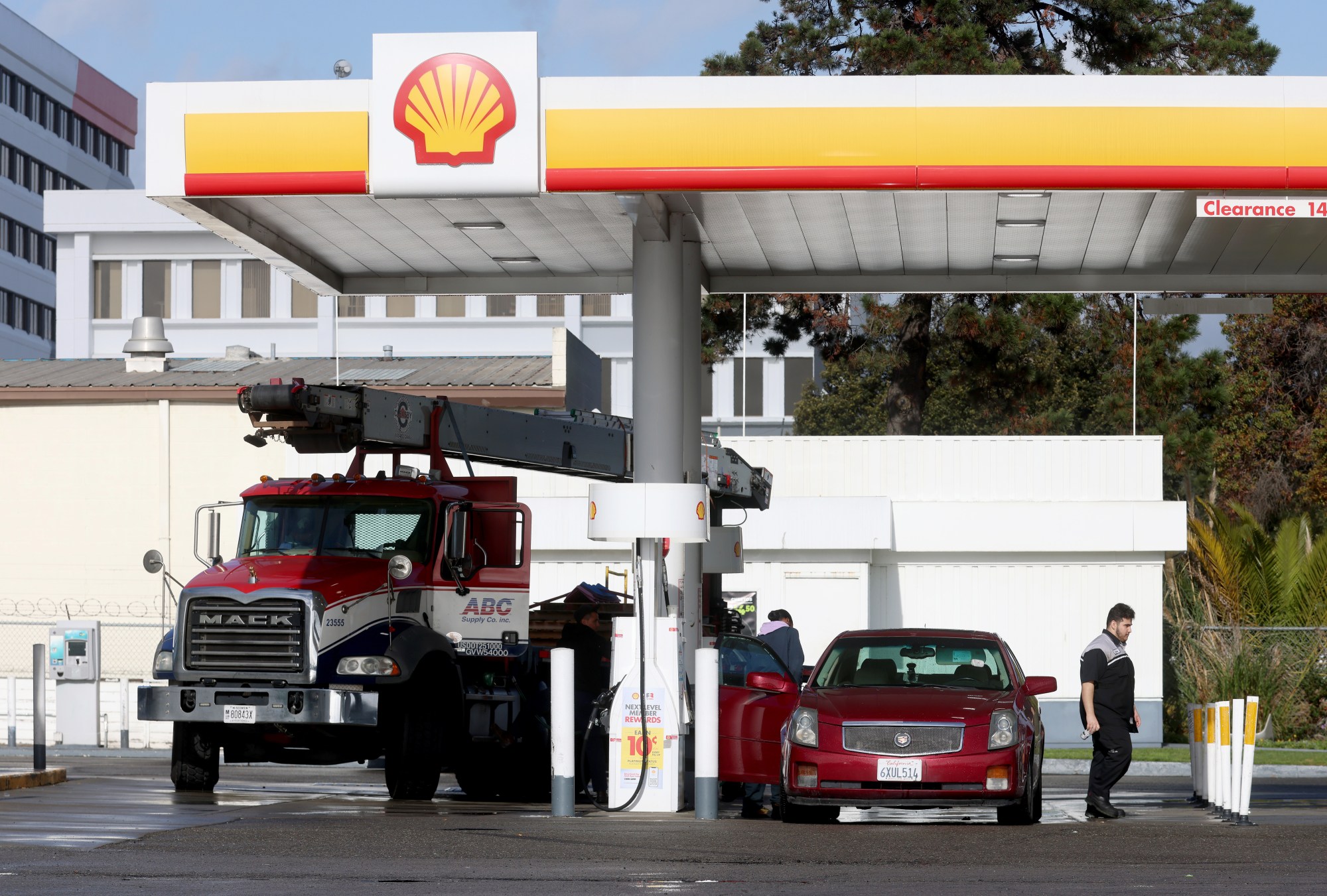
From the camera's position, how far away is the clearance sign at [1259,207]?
14.5m

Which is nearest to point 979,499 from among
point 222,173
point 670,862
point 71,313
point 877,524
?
point 877,524

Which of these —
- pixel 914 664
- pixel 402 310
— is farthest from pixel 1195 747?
pixel 402 310

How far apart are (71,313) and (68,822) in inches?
2231

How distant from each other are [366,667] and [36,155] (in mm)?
82515

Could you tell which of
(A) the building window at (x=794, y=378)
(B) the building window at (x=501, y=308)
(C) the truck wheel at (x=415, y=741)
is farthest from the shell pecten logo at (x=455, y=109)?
Result: (A) the building window at (x=794, y=378)

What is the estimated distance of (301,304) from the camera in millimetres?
67062

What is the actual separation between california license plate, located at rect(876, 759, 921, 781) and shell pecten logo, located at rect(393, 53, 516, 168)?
5.39 m

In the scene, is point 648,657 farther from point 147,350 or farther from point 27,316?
point 27,316

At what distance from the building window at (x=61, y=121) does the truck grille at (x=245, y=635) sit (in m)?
78.9

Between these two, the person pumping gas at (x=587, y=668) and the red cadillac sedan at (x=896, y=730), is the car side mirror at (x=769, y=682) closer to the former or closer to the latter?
the red cadillac sedan at (x=896, y=730)

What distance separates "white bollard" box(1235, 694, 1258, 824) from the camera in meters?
13.9

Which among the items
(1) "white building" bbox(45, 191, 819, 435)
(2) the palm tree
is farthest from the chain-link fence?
(1) "white building" bbox(45, 191, 819, 435)

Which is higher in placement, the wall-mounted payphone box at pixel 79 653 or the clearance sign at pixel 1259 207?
the clearance sign at pixel 1259 207

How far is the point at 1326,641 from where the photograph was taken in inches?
1104
